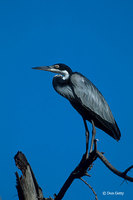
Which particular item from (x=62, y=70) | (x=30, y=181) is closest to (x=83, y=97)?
(x=62, y=70)

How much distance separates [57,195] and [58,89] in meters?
0.81

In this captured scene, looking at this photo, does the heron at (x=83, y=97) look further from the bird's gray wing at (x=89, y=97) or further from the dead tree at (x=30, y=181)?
the dead tree at (x=30, y=181)

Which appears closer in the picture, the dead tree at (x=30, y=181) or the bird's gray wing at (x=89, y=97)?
the dead tree at (x=30, y=181)

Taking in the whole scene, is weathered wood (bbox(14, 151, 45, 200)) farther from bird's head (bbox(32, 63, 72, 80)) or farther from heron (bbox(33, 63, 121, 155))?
bird's head (bbox(32, 63, 72, 80))

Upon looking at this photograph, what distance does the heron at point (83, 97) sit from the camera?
2.03m

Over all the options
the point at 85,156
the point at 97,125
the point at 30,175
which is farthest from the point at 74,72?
the point at 30,175

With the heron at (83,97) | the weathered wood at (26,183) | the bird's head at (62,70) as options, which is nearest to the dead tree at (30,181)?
the weathered wood at (26,183)

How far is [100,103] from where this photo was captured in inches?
84.9

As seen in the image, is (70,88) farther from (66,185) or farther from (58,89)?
(66,185)

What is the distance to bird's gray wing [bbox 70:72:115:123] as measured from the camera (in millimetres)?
2031

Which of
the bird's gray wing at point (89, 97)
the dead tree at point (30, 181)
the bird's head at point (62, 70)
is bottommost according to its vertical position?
the dead tree at point (30, 181)

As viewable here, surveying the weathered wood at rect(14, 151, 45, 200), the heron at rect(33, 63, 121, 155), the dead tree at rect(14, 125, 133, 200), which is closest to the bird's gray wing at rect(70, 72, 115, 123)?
the heron at rect(33, 63, 121, 155)

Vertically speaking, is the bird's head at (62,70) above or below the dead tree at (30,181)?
above

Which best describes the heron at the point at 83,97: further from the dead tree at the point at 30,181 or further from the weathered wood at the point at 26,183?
the weathered wood at the point at 26,183
